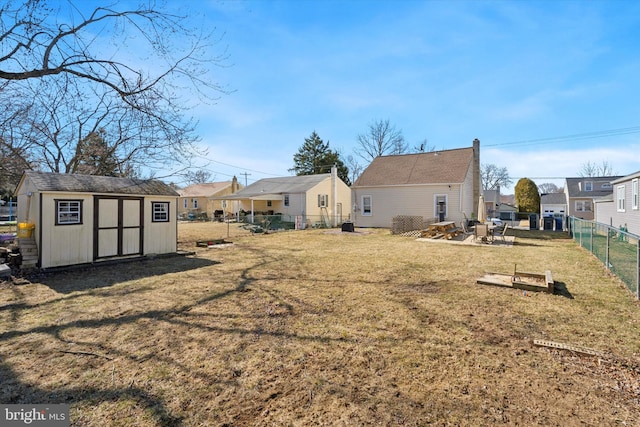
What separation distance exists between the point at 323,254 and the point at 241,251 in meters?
3.49

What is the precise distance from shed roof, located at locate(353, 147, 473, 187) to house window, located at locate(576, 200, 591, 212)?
83.6ft

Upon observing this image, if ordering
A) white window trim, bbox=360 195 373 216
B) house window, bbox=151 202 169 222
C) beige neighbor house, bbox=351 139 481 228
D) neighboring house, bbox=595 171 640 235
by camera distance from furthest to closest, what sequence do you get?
white window trim, bbox=360 195 373 216, beige neighbor house, bbox=351 139 481 228, neighboring house, bbox=595 171 640 235, house window, bbox=151 202 169 222

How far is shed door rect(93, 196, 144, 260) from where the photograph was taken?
9031 millimetres

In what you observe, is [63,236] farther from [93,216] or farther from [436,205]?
[436,205]

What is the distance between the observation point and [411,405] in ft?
8.64

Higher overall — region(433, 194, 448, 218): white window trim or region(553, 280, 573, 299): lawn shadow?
region(433, 194, 448, 218): white window trim

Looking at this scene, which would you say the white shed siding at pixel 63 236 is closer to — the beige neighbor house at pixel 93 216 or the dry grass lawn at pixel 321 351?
the beige neighbor house at pixel 93 216

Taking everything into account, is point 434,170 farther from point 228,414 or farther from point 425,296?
point 228,414

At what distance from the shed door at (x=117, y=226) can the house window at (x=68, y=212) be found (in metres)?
0.41

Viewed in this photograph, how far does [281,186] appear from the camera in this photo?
103ft

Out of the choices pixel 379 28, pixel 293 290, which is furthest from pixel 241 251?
pixel 379 28

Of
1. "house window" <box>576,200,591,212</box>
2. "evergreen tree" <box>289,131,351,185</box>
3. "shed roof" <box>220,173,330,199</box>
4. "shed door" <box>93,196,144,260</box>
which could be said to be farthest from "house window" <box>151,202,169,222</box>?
"house window" <box>576,200,591,212</box>

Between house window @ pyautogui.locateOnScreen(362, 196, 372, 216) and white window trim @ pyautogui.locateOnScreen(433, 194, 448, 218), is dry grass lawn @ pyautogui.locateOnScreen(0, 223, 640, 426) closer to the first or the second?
white window trim @ pyautogui.locateOnScreen(433, 194, 448, 218)

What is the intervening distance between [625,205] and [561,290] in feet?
42.7
